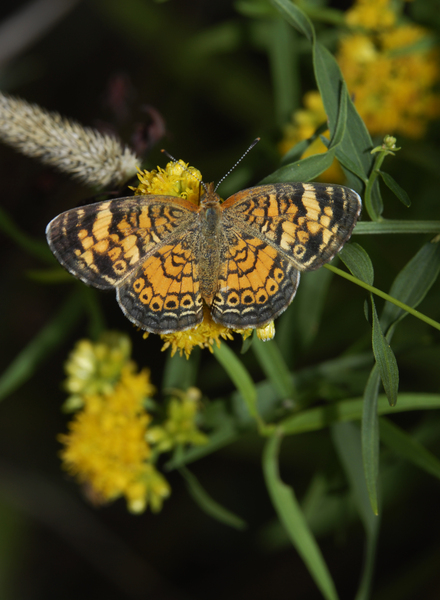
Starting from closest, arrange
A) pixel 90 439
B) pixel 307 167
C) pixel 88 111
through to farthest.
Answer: pixel 307 167 < pixel 90 439 < pixel 88 111

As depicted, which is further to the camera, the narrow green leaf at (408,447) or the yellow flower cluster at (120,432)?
the yellow flower cluster at (120,432)

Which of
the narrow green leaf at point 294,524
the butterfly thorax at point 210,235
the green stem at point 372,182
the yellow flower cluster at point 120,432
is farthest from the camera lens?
the yellow flower cluster at point 120,432

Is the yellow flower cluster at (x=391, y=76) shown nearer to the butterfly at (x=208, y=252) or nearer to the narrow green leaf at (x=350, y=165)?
the narrow green leaf at (x=350, y=165)

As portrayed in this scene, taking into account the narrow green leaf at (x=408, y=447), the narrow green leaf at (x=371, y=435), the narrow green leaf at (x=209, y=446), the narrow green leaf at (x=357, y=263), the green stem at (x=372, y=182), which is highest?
the green stem at (x=372, y=182)

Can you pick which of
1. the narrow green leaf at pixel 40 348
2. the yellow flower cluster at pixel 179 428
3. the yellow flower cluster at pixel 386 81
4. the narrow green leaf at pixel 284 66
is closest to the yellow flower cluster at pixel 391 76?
the yellow flower cluster at pixel 386 81

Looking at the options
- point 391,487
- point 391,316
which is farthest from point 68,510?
point 391,316

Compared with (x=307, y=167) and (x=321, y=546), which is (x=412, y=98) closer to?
(x=307, y=167)
